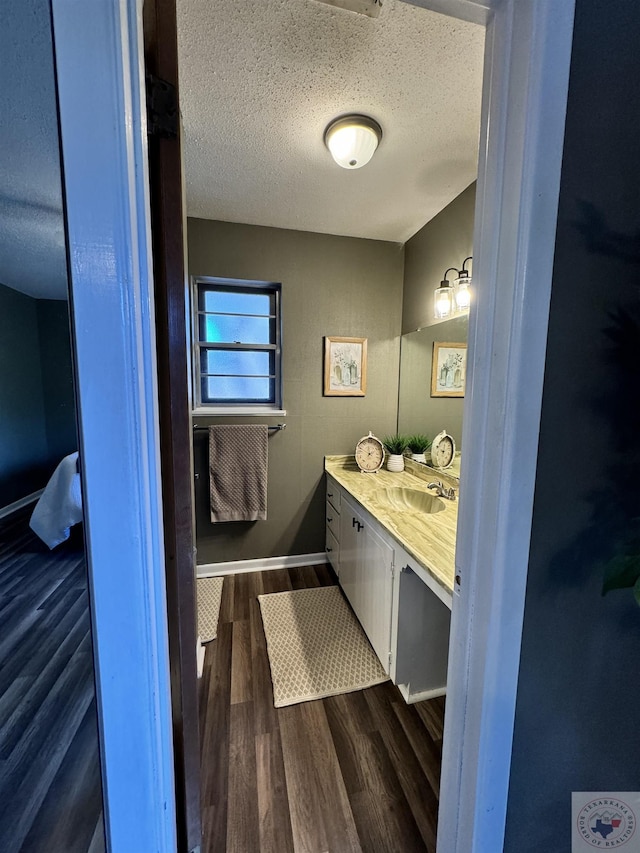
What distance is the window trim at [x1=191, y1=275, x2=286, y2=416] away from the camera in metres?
2.27

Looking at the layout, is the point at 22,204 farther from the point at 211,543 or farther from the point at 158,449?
the point at 211,543

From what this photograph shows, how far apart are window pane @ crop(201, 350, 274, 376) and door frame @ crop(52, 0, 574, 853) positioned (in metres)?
1.95

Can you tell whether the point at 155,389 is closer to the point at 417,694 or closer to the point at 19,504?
the point at 19,504

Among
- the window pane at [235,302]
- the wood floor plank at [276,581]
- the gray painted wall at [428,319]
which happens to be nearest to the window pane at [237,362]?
the window pane at [235,302]

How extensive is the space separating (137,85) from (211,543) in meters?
2.52

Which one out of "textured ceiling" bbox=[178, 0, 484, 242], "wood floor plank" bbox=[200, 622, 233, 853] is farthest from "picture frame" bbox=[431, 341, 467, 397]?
"wood floor plank" bbox=[200, 622, 233, 853]

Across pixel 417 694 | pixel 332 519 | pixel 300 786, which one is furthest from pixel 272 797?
pixel 332 519

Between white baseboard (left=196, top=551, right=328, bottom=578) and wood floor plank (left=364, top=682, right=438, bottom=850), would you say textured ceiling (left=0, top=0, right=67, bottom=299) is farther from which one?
white baseboard (left=196, top=551, right=328, bottom=578)

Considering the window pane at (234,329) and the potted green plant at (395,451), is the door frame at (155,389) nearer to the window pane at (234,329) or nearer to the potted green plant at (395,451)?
the potted green plant at (395,451)

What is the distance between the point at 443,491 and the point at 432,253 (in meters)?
1.58

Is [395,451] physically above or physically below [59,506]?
below

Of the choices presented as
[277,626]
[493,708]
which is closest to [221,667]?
[277,626]

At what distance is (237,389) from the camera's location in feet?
8.15

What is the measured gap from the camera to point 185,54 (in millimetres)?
1089
